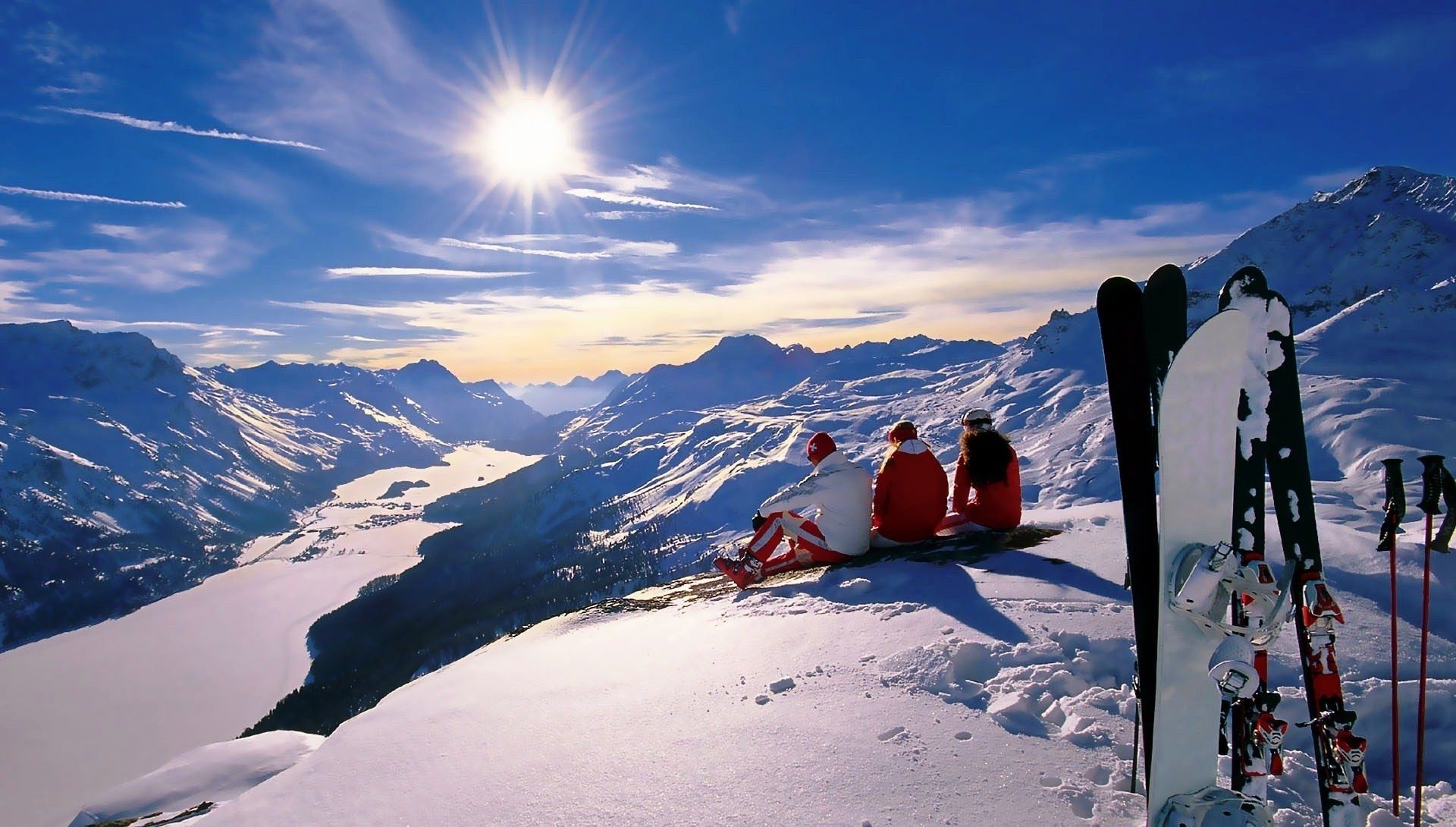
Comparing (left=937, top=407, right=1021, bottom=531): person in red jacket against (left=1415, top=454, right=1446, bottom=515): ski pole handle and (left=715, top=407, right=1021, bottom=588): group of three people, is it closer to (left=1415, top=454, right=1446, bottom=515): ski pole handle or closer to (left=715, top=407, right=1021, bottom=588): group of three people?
(left=715, top=407, right=1021, bottom=588): group of three people

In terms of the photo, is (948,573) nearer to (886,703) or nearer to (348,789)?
(886,703)

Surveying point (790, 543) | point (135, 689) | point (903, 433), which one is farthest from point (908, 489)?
point (135, 689)

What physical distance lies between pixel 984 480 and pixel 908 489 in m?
1.09

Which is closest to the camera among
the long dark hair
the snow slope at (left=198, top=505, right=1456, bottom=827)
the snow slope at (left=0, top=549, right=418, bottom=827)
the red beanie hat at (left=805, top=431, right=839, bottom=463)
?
the snow slope at (left=198, top=505, right=1456, bottom=827)

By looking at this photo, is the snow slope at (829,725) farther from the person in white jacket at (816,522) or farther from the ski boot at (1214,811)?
the person in white jacket at (816,522)

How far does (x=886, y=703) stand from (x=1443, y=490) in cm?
334

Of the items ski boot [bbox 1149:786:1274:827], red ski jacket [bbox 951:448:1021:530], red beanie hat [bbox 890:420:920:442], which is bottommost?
ski boot [bbox 1149:786:1274:827]

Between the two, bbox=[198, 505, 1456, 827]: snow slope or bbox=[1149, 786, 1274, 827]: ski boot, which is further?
bbox=[198, 505, 1456, 827]: snow slope

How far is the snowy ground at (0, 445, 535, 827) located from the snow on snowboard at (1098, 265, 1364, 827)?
14682 centimetres

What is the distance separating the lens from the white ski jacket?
375 inches

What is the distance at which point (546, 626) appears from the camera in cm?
1184

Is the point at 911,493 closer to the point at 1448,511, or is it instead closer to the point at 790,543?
the point at 790,543

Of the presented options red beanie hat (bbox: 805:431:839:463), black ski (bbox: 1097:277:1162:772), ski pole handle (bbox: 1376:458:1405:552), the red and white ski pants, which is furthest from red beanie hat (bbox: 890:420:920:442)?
ski pole handle (bbox: 1376:458:1405:552)

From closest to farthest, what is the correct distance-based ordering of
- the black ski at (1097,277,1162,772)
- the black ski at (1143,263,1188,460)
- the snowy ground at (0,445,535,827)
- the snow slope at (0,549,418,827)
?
the black ski at (1097,277,1162,772)
the black ski at (1143,263,1188,460)
the snowy ground at (0,445,535,827)
the snow slope at (0,549,418,827)
